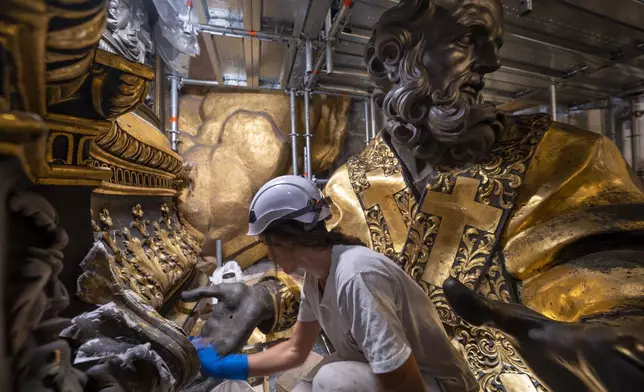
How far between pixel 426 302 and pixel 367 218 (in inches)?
15.0

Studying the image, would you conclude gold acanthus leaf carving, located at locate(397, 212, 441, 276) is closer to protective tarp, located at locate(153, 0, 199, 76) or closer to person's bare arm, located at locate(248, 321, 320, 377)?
person's bare arm, located at locate(248, 321, 320, 377)

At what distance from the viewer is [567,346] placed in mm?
423

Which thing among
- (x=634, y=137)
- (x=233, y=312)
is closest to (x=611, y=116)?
(x=634, y=137)

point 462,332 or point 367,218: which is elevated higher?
point 367,218

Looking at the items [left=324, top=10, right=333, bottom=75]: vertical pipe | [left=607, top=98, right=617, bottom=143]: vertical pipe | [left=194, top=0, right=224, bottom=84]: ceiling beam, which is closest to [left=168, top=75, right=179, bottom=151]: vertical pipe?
[left=194, top=0, right=224, bottom=84]: ceiling beam

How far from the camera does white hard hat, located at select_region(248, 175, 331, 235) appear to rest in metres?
0.79

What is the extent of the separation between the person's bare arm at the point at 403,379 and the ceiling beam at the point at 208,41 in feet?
5.89

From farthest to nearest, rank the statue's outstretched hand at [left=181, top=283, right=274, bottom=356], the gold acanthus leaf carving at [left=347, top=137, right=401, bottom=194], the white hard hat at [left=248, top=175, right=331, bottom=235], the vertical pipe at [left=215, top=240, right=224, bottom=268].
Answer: the vertical pipe at [left=215, top=240, right=224, bottom=268] < the gold acanthus leaf carving at [left=347, top=137, right=401, bottom=194] < the statue's outstretched hand at [left=181, top=283, right=274, bottom=356] < the white hard hat at [left=248, top=175, right=331, bottom=235]

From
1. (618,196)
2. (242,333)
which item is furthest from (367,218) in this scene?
(618,196)

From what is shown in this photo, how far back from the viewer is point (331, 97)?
282cm

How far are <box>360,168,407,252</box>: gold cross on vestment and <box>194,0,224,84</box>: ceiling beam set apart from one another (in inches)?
51.4

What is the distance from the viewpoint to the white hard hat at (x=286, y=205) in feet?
2.58

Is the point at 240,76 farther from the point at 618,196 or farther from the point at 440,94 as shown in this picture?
the point at 618,196

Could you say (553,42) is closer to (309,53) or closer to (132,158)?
(309,53)
